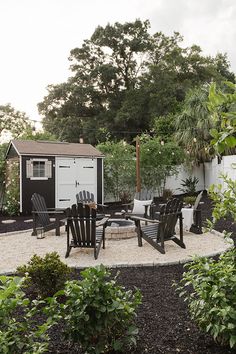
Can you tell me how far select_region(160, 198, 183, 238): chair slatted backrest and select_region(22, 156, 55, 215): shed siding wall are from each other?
636cm

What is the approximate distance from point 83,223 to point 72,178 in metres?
6.75

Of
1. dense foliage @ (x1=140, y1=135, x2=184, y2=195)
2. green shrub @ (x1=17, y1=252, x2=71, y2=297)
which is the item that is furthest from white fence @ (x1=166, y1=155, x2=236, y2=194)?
green shrub @ (x1=17, y1=252, x2=71, y2=297)

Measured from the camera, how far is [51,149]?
12.1 m

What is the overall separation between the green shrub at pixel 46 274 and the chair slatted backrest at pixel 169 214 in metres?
2.52

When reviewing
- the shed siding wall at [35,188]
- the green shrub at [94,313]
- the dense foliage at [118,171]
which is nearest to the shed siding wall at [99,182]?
the dense foliage at [118,171]

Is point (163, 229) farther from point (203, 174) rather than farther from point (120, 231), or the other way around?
point (203, 174)

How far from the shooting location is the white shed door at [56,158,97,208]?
11914mm

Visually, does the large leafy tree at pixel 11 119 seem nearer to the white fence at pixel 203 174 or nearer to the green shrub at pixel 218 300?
the white fence at pixel 203 174

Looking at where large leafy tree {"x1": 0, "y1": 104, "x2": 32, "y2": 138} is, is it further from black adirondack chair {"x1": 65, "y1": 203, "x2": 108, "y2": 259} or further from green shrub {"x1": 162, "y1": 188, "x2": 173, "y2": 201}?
A: black adirondack chair {"x1": 65, "y1": 203, "x2": 108, "y2": 259}

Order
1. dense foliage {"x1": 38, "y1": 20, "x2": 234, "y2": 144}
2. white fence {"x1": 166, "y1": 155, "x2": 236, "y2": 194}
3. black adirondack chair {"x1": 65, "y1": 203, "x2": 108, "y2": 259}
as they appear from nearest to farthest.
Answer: black adirondack chair {"x1": 65, "y1": 203, "x2": 108, "y2": 259} → white fence {"x1": 166, "y1": 155, "x2": 236, "y2": 194} → dense foliage {"x1": 38, "y1": 20, "x2": 234, "y2": 144}

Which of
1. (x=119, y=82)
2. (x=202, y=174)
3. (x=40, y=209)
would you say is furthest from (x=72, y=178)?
(x=119, y=82)

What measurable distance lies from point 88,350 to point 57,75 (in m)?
25.1

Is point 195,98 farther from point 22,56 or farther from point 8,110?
point 8,110

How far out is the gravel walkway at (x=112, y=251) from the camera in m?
5.30
